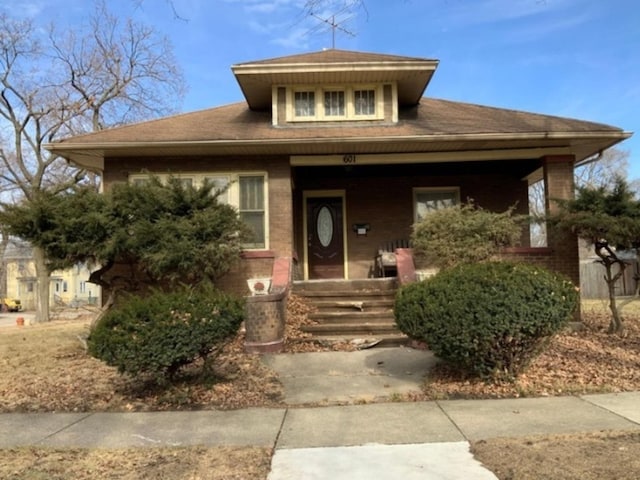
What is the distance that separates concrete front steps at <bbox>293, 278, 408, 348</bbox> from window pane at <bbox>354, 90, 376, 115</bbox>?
13.8 ft

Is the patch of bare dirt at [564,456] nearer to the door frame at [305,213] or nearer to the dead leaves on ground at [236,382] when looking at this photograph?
the dead leaves on ground at [236,382]

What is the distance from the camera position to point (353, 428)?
→ 5023 mm

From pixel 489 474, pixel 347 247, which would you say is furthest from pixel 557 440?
pixel 347 247

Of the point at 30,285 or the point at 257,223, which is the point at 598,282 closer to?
the point at 257,223

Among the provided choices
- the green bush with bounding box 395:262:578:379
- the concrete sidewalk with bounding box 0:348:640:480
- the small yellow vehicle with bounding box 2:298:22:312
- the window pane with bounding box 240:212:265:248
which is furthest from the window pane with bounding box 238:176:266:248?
the small yellow vehicle with bounding box 2:298:22:312

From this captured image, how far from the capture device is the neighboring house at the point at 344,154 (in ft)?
36.0

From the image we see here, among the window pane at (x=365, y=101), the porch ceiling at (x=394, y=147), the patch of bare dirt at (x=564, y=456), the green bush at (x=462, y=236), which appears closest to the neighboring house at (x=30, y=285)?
the porch ceiling at (x=394, y=147)

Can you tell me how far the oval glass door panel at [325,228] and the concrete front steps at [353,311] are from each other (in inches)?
124

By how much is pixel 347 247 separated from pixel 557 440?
9.38 metres

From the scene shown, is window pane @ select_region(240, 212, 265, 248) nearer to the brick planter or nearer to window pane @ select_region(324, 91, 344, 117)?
window pane @ select_region(324, 91, 344, 117)

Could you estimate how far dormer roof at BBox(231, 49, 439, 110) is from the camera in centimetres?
1167

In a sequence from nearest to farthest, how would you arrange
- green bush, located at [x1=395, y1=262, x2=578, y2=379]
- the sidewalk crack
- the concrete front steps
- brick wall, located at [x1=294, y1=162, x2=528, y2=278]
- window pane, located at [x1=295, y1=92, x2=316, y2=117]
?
the sidewalk crack → green bush, located at [x1=395, y1=262, x2=578, y2=379] → the concrete front steps → window pane, located at [x1=295, y1=92, x2=316, y2=117] → brick wall, located at [x1=294, y1=162, x2=528, y2=278]

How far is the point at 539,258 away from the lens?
10.8 meters

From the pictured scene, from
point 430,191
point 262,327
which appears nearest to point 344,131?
point 430,191
